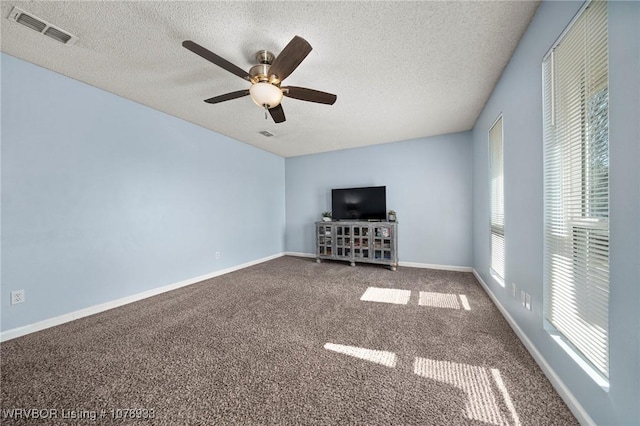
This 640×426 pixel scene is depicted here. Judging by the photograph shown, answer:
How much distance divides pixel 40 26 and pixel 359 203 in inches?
166

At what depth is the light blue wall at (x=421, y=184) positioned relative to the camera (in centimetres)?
392

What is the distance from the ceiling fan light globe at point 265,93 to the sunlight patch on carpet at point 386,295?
2.33 meters

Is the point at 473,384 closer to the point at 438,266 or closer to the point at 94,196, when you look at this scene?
the point at 438,266

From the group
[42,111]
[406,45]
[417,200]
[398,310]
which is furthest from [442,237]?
[42,111]

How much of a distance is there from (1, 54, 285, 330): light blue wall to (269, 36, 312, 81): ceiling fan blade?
219 centimetres

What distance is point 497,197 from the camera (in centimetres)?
254

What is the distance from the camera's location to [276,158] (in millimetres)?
5273

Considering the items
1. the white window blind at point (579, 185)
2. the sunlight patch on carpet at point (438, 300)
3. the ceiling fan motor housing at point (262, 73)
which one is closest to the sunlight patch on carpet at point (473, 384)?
the white window blind at point (579, 185)

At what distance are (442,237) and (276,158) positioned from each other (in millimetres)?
3829

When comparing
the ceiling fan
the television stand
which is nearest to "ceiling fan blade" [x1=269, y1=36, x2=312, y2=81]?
the ceiling fan

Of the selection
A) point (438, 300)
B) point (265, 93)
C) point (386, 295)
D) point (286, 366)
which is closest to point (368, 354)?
point (286, 366)

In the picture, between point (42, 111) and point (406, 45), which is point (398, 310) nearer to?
point (406, 45)

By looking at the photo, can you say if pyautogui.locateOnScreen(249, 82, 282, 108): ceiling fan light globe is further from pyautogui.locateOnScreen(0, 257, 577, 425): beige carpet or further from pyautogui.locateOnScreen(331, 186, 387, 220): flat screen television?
pyautogui.locateOnScreen(331, 186, 387, 220): flat screen television

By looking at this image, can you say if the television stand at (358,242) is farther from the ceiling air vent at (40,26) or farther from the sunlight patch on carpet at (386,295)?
the ceiling air vent at (40,26)
